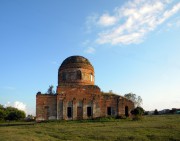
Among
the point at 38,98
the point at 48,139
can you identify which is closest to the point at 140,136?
the point at 48,139

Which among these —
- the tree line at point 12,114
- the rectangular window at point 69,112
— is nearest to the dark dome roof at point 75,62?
the rectangular window at point 69,112

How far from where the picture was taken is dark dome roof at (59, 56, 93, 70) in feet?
126

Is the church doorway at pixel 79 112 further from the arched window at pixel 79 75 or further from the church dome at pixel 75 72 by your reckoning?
the arched window at pixel 79 75

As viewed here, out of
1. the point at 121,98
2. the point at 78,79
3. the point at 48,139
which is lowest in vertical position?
the point at 48,139

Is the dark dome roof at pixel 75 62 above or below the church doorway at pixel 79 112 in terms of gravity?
above

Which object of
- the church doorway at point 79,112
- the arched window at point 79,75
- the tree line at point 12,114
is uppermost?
the arched window at point 79,75

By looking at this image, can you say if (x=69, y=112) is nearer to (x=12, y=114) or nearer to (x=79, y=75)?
(x=79, y=75)

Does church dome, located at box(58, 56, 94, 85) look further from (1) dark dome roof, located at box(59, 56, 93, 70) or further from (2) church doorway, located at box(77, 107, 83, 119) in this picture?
(2) church doorway, located at box(77, 107, 83, 119)

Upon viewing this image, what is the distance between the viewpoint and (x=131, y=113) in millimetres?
34250

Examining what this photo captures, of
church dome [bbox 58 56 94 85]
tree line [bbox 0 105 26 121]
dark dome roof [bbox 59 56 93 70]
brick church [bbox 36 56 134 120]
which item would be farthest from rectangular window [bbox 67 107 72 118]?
tree line [bbox 0 105 26 121]

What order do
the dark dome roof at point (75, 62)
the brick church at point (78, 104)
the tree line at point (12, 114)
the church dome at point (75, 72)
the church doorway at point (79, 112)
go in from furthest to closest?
1. the tree line at point (12, 114)
2. the dark dome roof at point (75, 62)
3. the church dome at point (75, 72)
4. the church doorway at point (79, 112)
5. the brick church at point (78, 104)

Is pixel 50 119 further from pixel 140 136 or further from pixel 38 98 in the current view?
pixel 140 136

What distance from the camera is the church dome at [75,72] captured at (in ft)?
124

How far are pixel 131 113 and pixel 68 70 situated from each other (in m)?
11.5
